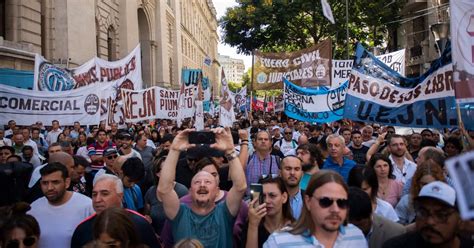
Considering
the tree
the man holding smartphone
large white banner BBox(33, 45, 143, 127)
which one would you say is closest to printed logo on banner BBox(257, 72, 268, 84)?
large white banner BBox(33, 45, 143, 127)

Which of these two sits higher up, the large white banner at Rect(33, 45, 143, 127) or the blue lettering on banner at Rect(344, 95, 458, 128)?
the large white banner at Rect(33, 45, 143, 127)

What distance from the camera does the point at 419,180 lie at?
400 centimetres

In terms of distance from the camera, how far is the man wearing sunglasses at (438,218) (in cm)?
259

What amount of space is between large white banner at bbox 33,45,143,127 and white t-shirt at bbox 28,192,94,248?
20.5 ft

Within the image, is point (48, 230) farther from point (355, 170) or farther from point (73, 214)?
point (355, 170)

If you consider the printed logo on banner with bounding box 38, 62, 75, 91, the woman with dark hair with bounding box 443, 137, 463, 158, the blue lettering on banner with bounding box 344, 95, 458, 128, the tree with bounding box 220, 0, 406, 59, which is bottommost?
the woman with dark hair with bounding box 443, 137, 463, 158

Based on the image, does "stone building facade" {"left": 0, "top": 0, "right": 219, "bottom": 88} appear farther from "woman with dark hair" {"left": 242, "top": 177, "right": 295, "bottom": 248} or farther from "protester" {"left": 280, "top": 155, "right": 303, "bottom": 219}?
"woman with dark hair" {"left": 242, "top": 177, "right": 295, "bottom": 248}

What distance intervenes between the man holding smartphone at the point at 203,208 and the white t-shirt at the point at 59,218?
77 centimetres

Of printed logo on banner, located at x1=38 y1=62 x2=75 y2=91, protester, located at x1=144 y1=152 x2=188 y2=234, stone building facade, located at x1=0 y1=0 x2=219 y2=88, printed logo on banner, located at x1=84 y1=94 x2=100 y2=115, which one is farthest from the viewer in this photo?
stone building facade, located at x1=0 y1=0 x2=219 y2=88

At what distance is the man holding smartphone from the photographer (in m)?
3.69

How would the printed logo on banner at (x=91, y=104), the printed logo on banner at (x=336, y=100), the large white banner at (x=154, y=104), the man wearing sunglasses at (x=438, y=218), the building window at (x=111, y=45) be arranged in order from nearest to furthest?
the man wearing sunglasses at (x=438, y=218) → the printed logo on banner at (x=91, y=104) → the printed logo on banner at (x=336, y=100) → the large white banner at (x=154, y=104) → the building window at (x=111, y=45)

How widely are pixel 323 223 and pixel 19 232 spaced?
6.93ft

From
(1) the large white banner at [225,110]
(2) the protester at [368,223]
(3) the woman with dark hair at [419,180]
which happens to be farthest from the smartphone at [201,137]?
(1) the large white banner at [225,110]

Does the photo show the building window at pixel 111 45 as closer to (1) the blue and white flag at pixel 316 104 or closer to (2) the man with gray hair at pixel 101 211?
(1) the blue and white flag at pixel 316 104
